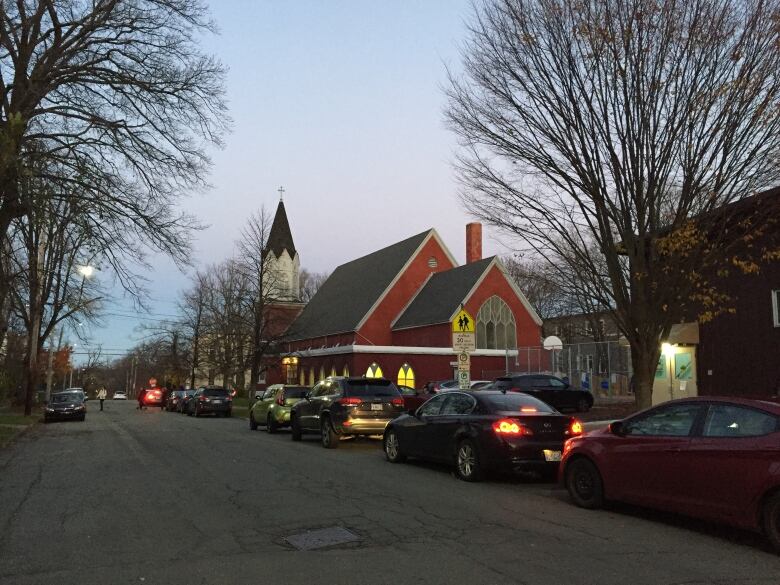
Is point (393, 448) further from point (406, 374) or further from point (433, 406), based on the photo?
point (406, 374)

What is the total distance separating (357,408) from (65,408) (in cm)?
2002

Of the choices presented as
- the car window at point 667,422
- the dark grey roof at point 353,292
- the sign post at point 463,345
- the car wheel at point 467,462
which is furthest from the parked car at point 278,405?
the dark grey roof at point 353,292

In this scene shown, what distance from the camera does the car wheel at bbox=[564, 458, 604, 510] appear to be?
332 inches

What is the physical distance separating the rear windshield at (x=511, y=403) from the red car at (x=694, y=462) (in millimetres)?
1946

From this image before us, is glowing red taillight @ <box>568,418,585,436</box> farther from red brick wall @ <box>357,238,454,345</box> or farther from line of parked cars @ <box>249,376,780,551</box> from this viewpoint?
red brick wall @ <box>357,238,454,345</box>

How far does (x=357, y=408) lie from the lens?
613 inches

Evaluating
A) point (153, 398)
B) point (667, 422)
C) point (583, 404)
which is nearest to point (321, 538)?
point (667, 422)

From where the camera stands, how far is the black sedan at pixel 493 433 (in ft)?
33.6

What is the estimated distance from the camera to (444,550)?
629 centimetres

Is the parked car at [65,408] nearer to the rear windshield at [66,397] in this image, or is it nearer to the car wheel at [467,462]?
the rear windshield at [66,397]

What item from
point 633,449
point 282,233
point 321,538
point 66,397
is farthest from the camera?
→ point 282,233

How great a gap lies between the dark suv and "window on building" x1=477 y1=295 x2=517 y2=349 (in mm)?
28663

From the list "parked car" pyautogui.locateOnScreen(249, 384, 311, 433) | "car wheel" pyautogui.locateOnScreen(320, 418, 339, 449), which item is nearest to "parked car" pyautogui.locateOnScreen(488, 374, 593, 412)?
"parked car" pyautogui.locateOnScreen(249, 384, 311, 433)

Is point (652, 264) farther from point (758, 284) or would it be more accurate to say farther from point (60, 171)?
point (60, 171)
